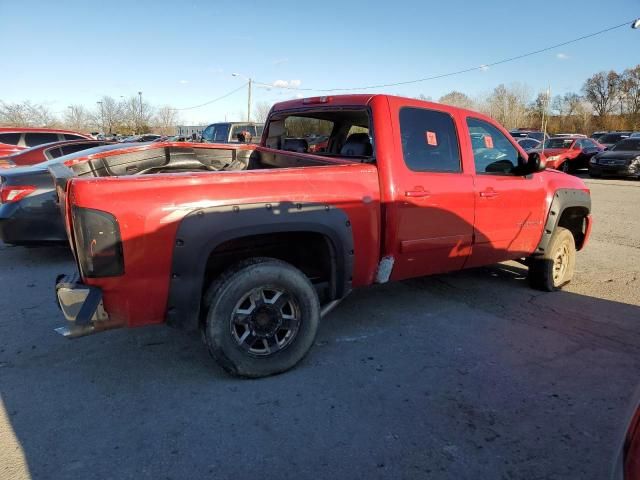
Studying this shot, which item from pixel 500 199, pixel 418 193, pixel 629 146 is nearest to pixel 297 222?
pixel 418 193

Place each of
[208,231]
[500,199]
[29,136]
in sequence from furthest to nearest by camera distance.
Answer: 1. [29,136]
2. [500,199]
3. [208,231]

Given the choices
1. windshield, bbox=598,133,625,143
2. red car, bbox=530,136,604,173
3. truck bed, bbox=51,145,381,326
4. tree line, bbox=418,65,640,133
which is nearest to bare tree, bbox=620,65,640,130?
tree line, bbox=418,65,640,133

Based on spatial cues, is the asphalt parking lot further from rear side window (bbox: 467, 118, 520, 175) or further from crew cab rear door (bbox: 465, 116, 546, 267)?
rear side window (bbox: 467, 118, 520, 175)

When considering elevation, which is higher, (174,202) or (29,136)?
(29,136)

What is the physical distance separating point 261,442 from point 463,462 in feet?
→ 3.58

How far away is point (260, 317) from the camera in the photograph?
125 inches

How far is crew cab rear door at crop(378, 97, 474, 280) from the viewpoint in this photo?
144 inches

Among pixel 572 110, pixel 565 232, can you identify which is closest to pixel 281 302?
pixel 565 232

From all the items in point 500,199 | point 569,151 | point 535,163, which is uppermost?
point 569,151

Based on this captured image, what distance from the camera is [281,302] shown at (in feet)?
10.6

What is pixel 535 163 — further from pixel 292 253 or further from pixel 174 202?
pixel 174 202

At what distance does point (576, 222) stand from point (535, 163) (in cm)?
164

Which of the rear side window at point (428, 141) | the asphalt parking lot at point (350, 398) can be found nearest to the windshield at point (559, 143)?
the asphalt parking lot at point (350, 398)

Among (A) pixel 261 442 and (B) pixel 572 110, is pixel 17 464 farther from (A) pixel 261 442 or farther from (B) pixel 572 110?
(B) pixel 572 110
